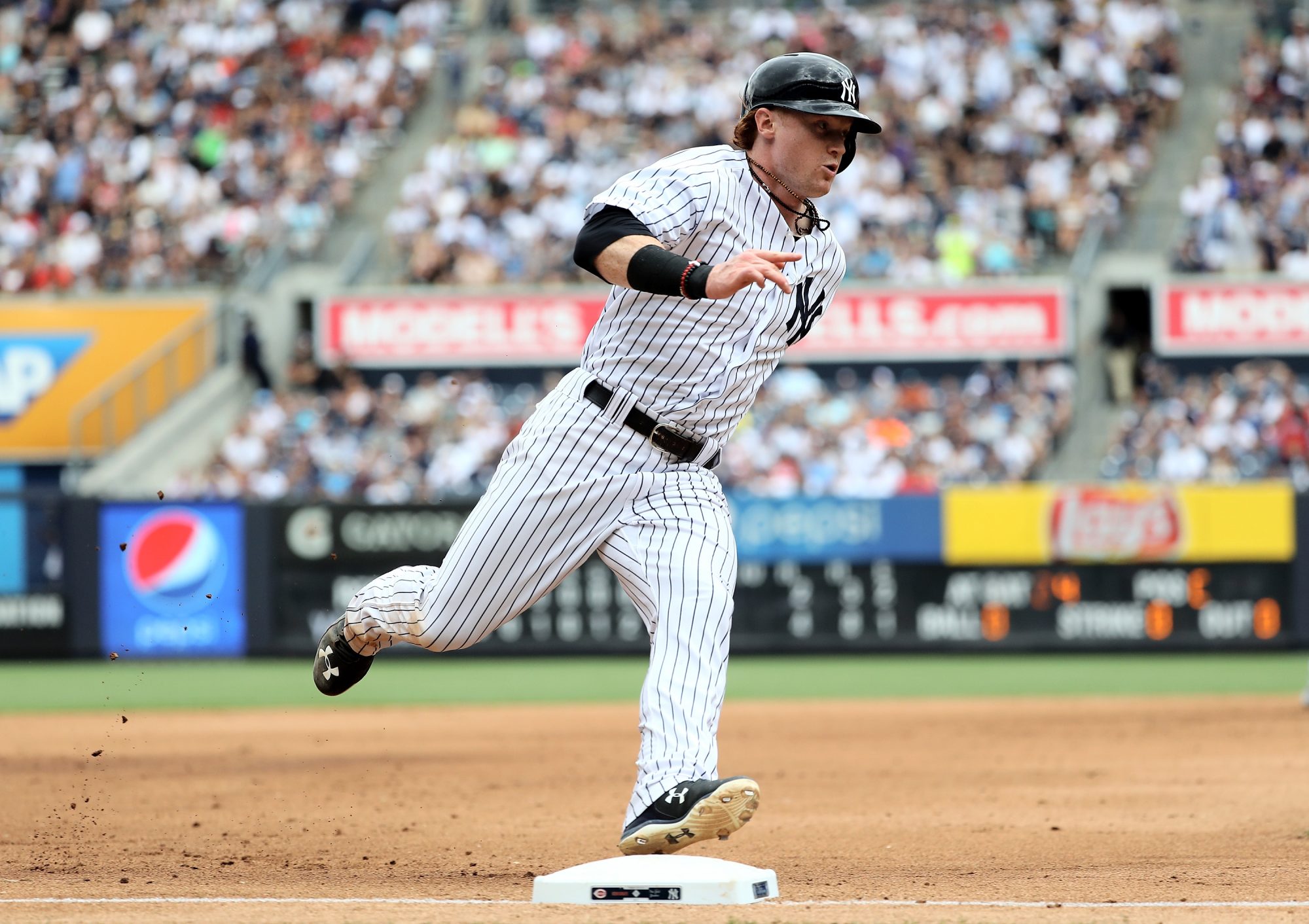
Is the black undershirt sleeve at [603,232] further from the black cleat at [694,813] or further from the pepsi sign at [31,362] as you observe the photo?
the pepsi sign at [31,362]

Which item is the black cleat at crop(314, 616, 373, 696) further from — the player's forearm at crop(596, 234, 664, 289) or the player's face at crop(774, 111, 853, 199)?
the player's face at crop(774, 111, 853, 199)

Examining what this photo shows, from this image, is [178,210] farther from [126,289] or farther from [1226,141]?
[1226,141]

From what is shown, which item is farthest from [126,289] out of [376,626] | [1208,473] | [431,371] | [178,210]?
[376,626]

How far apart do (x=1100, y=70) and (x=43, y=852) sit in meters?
18.5

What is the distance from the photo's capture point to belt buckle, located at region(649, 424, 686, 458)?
4980 millimetres

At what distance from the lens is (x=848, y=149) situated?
5074 millimetres

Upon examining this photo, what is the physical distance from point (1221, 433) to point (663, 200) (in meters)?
15.2

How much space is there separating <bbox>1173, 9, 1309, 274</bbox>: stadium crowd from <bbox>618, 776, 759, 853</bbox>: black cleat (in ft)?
56.1

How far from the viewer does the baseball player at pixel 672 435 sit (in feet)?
15.6

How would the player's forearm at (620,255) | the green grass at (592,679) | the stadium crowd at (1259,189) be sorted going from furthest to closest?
the stadium crowd at (1259,189), the green grass at (592,679), the player's forearm at (620,255)

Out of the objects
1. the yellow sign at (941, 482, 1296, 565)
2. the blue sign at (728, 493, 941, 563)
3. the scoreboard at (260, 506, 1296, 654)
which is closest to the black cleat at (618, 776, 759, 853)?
the scoreboard at (260, 506, 1296, 654)

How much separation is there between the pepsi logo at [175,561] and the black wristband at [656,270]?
1256cm

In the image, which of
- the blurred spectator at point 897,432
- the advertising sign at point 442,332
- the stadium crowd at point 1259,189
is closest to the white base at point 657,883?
the blurred spectator at point 897,432

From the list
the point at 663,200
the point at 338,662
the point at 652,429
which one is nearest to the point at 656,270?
the point at 663,200
